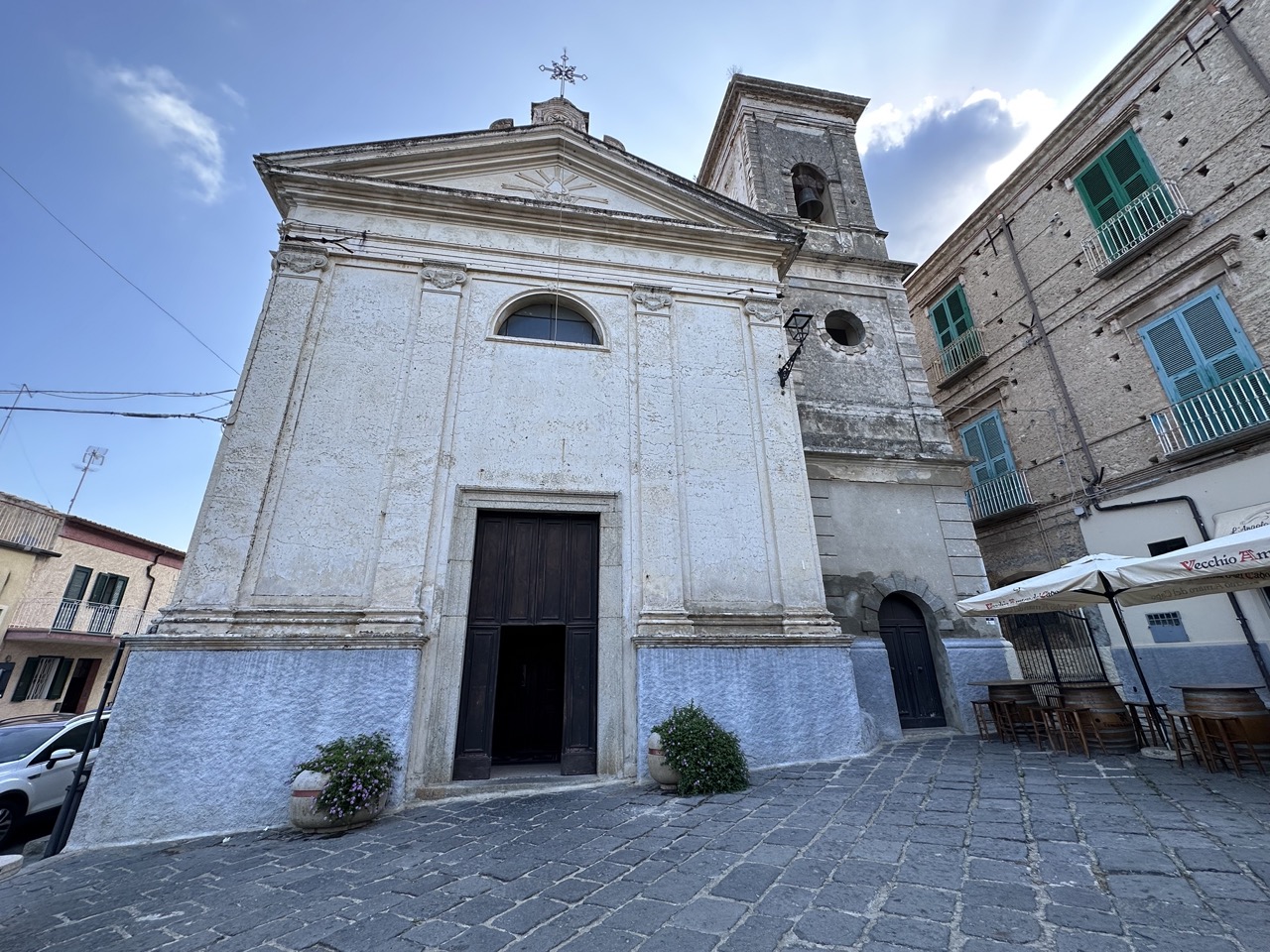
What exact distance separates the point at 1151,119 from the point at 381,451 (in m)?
15.3

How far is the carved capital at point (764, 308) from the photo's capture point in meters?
8.70

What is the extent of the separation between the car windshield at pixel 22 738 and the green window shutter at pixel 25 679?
11.5m

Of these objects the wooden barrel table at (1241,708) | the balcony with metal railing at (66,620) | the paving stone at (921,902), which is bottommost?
the paving stone at (921,902)

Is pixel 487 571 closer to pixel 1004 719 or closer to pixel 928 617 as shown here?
pixel 928 617

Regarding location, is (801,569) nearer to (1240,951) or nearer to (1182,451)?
(1240,951)

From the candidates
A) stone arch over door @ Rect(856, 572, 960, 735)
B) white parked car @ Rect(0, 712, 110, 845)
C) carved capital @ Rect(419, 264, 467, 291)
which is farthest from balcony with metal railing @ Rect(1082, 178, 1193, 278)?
white parked car @ Rect(0, 712, 110, 845)

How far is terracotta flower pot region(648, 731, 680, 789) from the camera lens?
17.7 feet

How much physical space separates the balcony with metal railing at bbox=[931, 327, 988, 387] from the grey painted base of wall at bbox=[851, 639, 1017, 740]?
804 cm

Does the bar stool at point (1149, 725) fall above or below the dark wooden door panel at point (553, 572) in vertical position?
below

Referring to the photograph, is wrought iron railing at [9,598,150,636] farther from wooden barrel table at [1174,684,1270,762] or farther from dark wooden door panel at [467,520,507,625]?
wooden barrel table at [1174,684,1270,762]

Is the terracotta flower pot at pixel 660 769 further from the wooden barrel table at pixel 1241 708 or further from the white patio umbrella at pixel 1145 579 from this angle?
the wooden barrel table at pixel 1241 708

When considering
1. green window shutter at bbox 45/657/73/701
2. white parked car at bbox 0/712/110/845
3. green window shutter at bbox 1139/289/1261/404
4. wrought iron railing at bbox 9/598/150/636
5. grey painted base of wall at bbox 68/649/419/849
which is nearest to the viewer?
grey painted base of wall at bbox 68/649/419/849

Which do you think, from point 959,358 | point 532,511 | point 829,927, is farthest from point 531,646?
point 959,358

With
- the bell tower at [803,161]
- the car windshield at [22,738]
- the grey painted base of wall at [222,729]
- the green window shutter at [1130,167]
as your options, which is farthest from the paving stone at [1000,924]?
the green window shutter at [1130,167]
